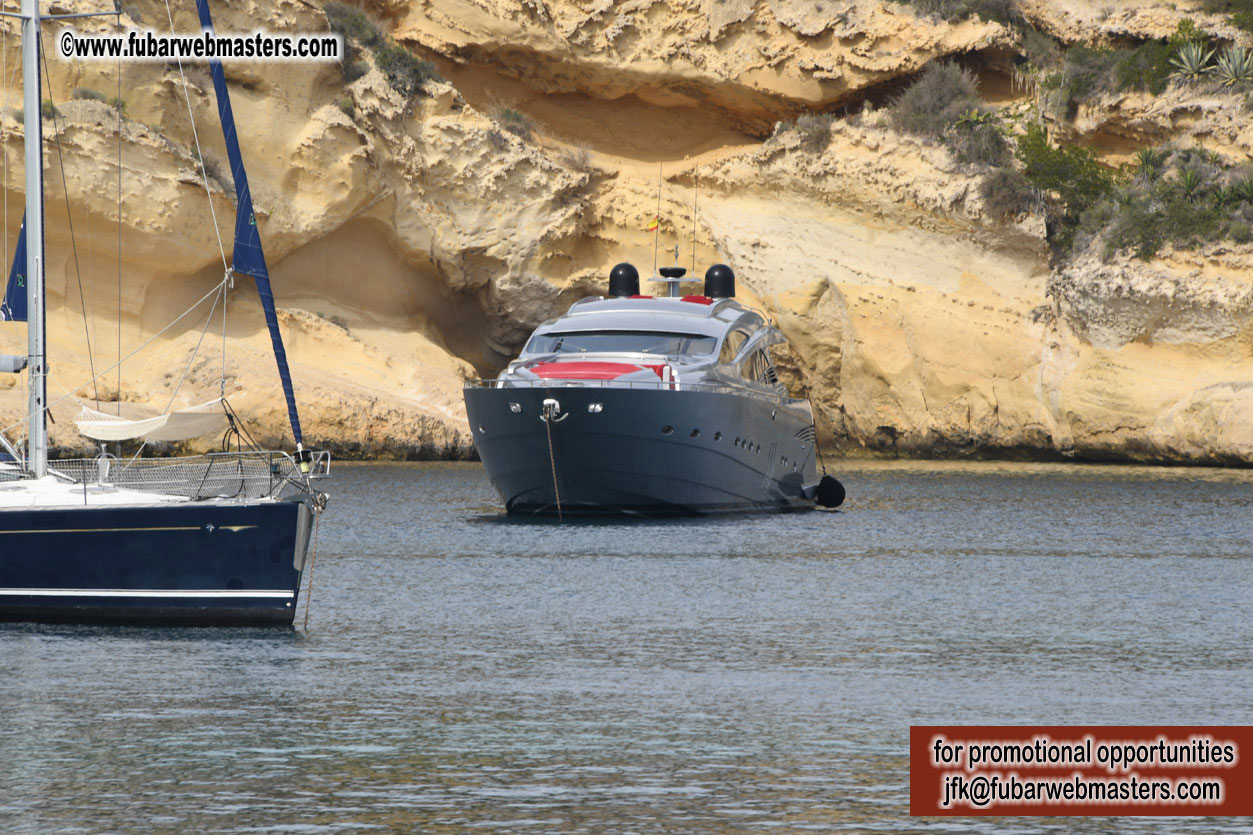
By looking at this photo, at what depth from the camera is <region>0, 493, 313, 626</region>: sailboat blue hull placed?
15359 millimetres

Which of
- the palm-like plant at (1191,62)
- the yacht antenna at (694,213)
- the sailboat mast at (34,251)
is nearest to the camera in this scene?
the sailboat mast at (34,251)

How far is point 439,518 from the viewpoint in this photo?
27438 millimetres

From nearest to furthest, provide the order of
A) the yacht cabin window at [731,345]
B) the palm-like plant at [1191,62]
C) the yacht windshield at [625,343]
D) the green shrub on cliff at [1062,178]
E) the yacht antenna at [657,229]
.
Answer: the yacht windshield at [625,343], the yacht cabin window at [731,345], the palm-like plant at [1191,62], the green shrub on cliff at [1062,178], the yacht antenna at [657,229]

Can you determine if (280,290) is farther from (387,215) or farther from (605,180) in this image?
(605,180)

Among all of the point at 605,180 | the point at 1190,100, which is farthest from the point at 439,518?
the point at 1190,100

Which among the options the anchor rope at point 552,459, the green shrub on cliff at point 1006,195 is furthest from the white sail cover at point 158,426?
the green shrub on cliff at point 1006,195

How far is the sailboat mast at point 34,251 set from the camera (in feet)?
54.0

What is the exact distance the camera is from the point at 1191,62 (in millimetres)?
46406

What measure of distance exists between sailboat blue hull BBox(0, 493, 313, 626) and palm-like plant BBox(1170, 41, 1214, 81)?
38016mm

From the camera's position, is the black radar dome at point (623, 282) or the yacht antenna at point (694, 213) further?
the yacht antenna at point (694, 213)

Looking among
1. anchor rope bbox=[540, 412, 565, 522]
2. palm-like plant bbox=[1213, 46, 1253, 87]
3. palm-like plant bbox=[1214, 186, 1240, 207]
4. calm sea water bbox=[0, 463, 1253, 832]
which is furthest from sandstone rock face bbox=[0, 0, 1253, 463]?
calm sea water bbox=[0, 463, 1253, 832]

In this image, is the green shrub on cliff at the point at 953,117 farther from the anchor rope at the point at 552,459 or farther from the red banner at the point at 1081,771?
the red banner at the point at 1081,771

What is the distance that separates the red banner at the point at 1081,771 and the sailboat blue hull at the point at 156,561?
23.0 feet

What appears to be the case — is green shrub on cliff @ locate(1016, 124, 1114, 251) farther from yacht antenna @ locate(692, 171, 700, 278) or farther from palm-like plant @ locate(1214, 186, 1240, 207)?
yacht antenna @ locate(692, 171, 700, 278)
